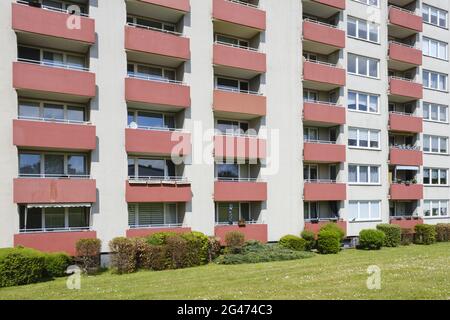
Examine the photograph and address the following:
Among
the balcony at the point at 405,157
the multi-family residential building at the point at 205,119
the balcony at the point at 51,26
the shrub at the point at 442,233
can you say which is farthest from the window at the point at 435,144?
the balcony at the point at 51,26

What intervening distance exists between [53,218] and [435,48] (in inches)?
1457

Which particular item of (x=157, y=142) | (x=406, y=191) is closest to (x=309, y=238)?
(x=406, y=191)

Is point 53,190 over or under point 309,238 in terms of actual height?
over

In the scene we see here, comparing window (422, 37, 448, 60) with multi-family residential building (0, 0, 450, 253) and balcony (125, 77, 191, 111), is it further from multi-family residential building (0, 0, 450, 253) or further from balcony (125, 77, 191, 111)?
balcony (125, 77, 191, 111)

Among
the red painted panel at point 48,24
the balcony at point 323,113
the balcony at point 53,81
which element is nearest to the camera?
the balcony at point 53,81

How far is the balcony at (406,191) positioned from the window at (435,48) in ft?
42.4

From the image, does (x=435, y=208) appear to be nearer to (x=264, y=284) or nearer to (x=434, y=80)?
(x=434, y=80)

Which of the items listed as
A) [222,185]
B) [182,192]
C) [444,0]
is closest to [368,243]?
[222,185]

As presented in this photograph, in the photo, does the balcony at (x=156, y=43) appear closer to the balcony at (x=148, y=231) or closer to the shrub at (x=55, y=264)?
the balcony at (x=148, y=231)

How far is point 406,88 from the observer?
120 ft

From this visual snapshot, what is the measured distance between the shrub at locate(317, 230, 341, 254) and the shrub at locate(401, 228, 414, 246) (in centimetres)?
793

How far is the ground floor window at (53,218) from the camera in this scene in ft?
69.9

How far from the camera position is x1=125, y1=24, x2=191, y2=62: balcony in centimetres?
2409
